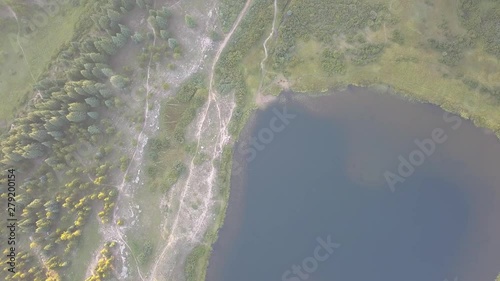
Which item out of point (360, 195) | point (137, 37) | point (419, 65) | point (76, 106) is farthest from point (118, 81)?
point (419, 65)

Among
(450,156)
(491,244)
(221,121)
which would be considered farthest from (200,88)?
(491,244)

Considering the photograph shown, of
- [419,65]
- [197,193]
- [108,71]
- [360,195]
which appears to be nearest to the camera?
[419,65]

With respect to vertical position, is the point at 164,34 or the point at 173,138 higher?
the point at 164,34

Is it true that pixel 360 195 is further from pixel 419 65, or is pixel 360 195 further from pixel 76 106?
pixel 76 106

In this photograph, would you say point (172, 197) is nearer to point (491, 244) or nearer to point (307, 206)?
point (307, 206)

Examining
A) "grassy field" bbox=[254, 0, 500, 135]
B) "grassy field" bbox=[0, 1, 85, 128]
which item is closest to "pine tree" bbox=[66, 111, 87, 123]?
"grassy field" bbox=[0, 1, 85, 128]

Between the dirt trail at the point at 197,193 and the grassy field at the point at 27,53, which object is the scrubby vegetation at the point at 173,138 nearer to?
the dirt trail at the point at 197,193

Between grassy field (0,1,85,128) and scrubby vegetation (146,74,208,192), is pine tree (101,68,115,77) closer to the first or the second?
scrubby vegetation (146,74,208,192)
